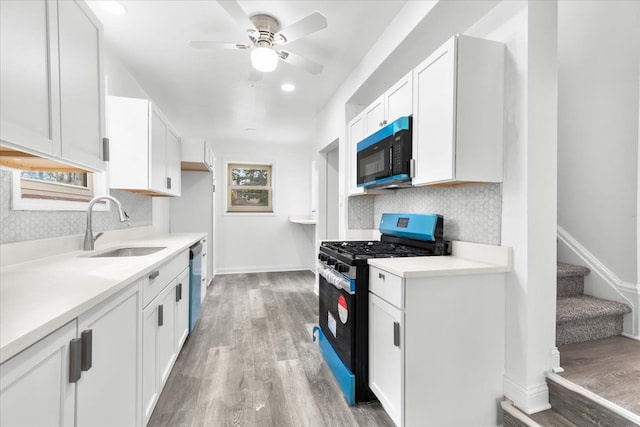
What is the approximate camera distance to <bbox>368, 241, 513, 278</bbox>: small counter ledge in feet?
5.07

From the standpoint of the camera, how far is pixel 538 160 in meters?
1.55

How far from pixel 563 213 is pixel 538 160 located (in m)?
1.25

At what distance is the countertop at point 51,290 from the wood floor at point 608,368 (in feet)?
6.96

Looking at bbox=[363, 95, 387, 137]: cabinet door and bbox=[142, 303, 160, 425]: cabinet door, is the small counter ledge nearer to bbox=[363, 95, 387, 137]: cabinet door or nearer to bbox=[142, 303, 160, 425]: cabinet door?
bbox=[363, 95, 387, 137]: cabinet door

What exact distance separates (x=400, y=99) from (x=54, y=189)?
2.35m

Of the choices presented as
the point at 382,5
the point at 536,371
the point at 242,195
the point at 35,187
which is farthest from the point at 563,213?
the point at 242,195

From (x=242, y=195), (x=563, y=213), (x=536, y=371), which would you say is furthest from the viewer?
(x=242, y=195)

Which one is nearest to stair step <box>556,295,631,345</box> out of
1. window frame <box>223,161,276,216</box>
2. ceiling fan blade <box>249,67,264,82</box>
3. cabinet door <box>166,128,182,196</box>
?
ceiling fan blade <box>249,67,264,82</box>

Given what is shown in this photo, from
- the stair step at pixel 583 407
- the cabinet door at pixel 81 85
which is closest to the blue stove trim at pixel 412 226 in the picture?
the stair step at pixel 583 407

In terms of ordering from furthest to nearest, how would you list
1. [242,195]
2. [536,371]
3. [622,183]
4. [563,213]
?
[242,195] < [563,213] < [622,183] < [536,371]

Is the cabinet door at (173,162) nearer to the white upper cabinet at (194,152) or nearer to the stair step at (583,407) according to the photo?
the white upper cabinet at (194,152)

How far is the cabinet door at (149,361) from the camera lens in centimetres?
155

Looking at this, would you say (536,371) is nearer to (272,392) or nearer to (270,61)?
(272,392)

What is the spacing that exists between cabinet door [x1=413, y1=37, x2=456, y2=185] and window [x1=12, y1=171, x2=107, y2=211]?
7.26 feet
